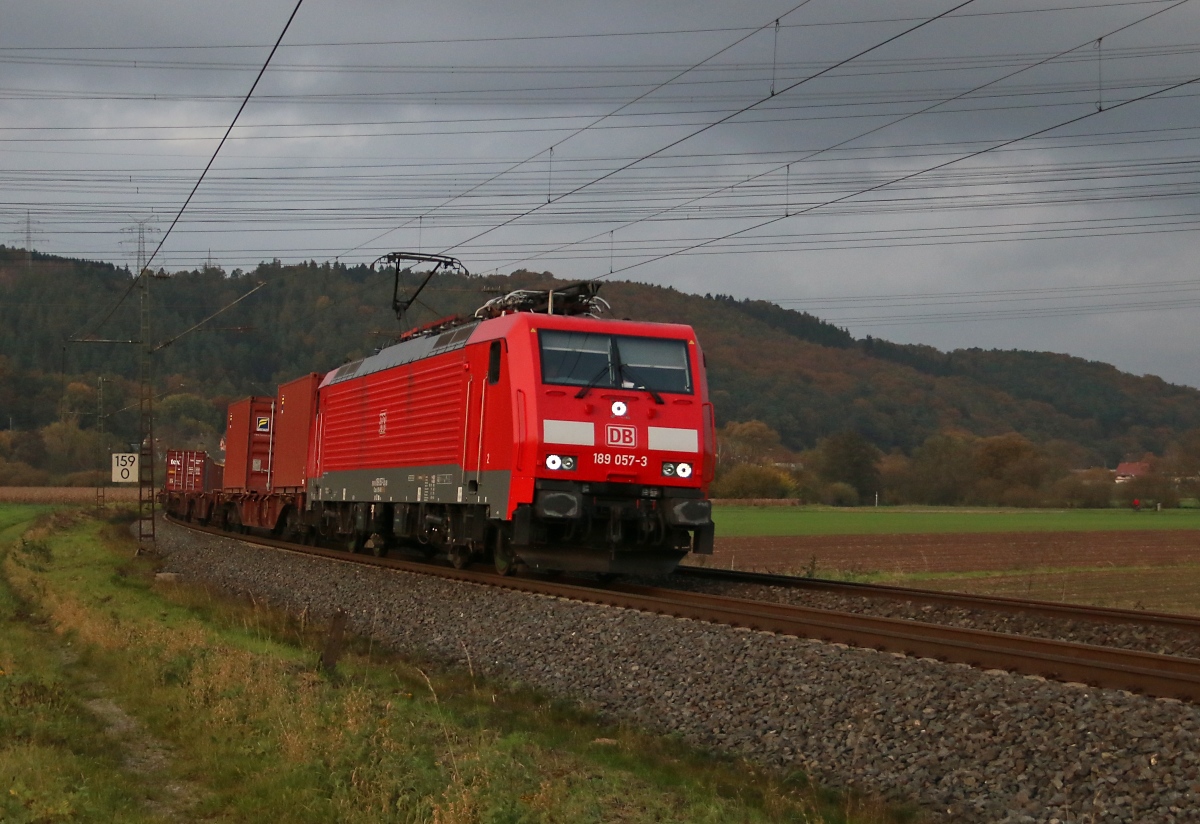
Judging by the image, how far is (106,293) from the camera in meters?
107

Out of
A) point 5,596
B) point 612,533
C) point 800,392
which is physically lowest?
point 5,596

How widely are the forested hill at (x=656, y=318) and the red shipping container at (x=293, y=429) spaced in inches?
1464

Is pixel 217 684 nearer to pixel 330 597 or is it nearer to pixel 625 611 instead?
pixel 625 611

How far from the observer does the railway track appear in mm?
8992

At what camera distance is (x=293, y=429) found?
99.9 feet

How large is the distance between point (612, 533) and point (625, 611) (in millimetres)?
2691

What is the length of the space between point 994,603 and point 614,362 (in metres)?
6.03

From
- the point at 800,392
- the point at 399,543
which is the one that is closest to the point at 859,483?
the point at 800,392

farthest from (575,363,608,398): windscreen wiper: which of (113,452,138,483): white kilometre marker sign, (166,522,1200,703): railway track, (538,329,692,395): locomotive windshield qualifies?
(113,452,138,483): white kilometre marker sign

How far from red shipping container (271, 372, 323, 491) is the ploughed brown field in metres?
10.4

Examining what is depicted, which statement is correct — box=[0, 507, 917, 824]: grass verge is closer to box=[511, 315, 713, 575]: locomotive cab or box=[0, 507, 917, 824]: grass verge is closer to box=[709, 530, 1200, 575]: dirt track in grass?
box=[511, 315, 713, 575]: locomotive cab

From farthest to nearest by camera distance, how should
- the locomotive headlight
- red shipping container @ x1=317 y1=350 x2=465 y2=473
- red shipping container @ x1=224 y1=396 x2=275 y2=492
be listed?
red shipping container @ x1=224 y1=396 x2=275 y2=492
red shipping container @ x1=317 y1=350 x2=465 y2=473
the locomotive headlight

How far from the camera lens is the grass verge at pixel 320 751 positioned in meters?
7.23

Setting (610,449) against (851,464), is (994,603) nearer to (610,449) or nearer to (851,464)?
(610,449)
